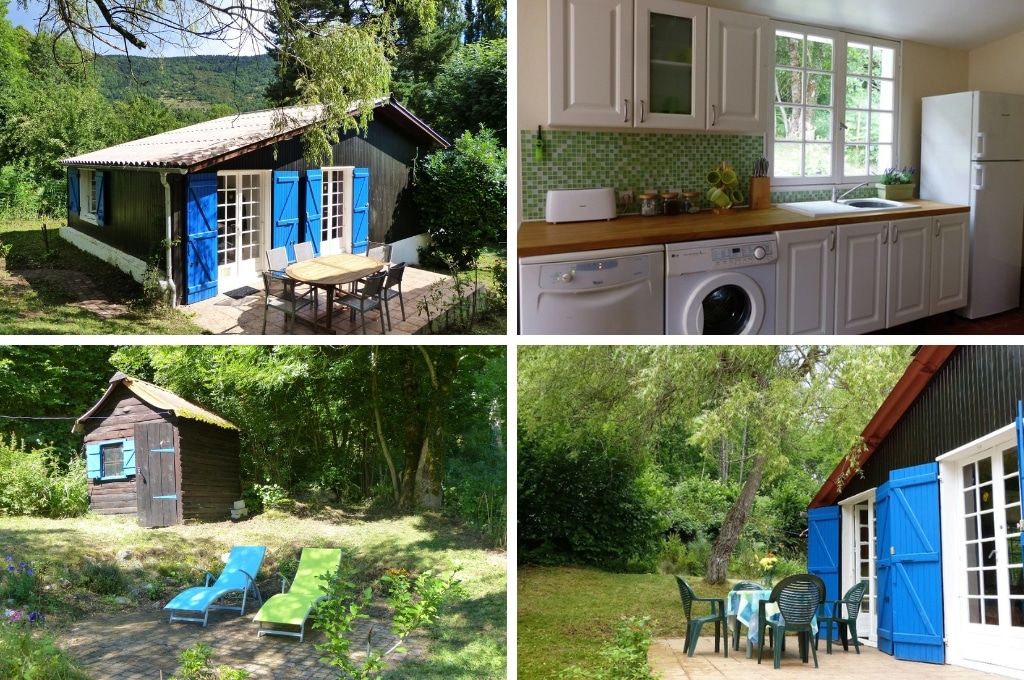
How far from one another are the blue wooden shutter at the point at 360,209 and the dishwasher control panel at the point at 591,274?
74 centimetres

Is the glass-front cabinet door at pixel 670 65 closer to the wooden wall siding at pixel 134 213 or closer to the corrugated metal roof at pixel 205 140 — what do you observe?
the corrugated metal roof at pixel 205 140

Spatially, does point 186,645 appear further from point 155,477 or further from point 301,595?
point 155,477

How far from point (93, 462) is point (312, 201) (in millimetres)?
1497

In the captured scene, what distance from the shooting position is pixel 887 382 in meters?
3.30

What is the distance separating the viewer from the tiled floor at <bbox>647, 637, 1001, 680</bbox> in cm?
311

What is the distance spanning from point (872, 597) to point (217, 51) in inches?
135

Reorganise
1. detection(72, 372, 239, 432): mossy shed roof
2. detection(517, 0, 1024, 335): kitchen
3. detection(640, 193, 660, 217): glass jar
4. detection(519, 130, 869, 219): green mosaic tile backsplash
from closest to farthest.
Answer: detection(72, 372, 239, 432): mossy shed roof → detection(517, 0, 1024, 335): kitchen → detection(519, 130, 869, 219): green mosaic tile backsplash → detection(640, 193, 660, 217): glass jar

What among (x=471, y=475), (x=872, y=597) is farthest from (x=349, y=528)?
(x=872, y=597)

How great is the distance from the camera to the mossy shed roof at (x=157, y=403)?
3305mm

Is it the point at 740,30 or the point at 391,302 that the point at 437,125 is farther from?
the point at 740,30

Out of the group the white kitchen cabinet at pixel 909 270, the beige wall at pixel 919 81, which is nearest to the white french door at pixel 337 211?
the white kitchen cabinet at pixel 909 270

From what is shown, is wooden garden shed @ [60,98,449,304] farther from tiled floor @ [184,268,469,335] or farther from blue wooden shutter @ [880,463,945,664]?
blue wooden shutter @ [880,463,945,664]

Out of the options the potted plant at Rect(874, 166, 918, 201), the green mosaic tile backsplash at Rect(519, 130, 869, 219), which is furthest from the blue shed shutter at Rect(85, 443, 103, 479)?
the potted plant at Rect(874, 166, 918, 201)

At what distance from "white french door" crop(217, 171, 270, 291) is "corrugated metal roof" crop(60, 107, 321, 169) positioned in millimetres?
109
